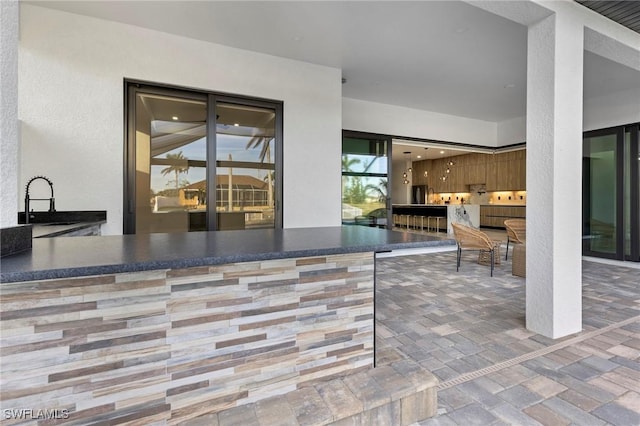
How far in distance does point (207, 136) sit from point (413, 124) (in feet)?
14.3

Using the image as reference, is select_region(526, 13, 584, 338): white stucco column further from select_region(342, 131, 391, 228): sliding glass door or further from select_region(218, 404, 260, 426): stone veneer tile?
select_region(342, 131, 391, 228): sliding glass door

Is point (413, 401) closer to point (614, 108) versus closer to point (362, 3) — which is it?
point (362, 3)

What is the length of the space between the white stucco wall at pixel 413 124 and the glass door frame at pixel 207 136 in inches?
78.3

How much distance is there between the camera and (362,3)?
2955 mm

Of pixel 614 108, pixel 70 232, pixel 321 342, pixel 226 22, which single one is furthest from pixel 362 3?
pixel 614 108

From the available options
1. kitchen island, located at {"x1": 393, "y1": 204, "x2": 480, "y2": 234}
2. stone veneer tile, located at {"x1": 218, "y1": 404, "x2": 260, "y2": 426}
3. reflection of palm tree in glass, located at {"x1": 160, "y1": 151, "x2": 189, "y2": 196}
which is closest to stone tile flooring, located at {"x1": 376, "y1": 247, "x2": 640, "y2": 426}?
stone veneer tile, located at {"x1": 218, "y1": 404, "x2": 260, "y2": 426}

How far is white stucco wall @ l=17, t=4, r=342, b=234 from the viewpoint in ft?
10.0

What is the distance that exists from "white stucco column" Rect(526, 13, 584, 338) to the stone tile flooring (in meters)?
0.25

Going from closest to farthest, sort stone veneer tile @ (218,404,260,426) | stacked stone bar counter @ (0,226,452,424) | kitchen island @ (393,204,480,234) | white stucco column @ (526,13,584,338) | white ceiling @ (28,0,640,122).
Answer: stacked stone bar counter @ (0,226,452,424) → stone veneer tile @ (218,404,260,426) → white stucco column @ (526,13,584,338) → white ceiling @ (28,0,640,122) → kitchen island @ (393,204,480,234)

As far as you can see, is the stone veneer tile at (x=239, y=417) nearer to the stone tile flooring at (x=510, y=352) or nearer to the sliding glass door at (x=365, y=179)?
the stone tile flooring at (x=510, y=352)

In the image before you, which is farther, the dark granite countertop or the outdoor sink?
the outdoor sink

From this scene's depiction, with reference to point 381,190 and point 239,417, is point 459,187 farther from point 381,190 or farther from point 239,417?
point 239,417

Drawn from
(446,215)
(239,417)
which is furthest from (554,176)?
(446,215)

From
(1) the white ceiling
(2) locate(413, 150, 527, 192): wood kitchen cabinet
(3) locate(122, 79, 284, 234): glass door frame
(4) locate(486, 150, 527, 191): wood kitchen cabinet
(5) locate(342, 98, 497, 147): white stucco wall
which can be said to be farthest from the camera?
(2) locate(413, 150, 527, 192): wood kitchen cabinet
